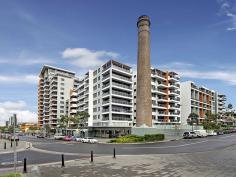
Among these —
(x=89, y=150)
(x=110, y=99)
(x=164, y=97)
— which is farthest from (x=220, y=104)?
(x=89, y=150)

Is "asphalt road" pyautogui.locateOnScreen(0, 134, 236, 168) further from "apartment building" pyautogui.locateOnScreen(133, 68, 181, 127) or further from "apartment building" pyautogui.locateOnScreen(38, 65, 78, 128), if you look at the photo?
"apartment building" pyautogui.locateOnScreen(38, 65, 78, 128)

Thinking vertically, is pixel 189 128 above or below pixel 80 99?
below

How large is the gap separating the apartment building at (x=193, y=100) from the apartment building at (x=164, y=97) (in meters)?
13.6

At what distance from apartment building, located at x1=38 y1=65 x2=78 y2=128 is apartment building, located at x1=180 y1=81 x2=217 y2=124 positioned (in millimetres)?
59410

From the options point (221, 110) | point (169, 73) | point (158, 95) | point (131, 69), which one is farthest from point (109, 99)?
point (221, 110)

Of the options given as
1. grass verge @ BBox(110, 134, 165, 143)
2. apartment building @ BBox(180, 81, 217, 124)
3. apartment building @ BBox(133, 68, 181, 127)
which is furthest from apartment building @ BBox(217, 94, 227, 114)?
grass verge @ BBox(110, 134, 165, 143)

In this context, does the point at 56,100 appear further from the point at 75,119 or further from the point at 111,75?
the point at 111,75

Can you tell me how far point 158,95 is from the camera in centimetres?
10494

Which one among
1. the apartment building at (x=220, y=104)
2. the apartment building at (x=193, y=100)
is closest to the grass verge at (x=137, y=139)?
the apartment building at (x=193, y=100)

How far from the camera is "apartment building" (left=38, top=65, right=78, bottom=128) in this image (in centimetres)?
14662

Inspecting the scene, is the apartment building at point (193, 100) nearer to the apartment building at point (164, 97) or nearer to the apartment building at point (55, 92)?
the apartment building at point (164, 97)

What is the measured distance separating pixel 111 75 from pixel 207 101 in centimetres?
8086

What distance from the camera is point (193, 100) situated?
128 meters

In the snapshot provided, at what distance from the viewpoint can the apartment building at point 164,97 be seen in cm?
10146
